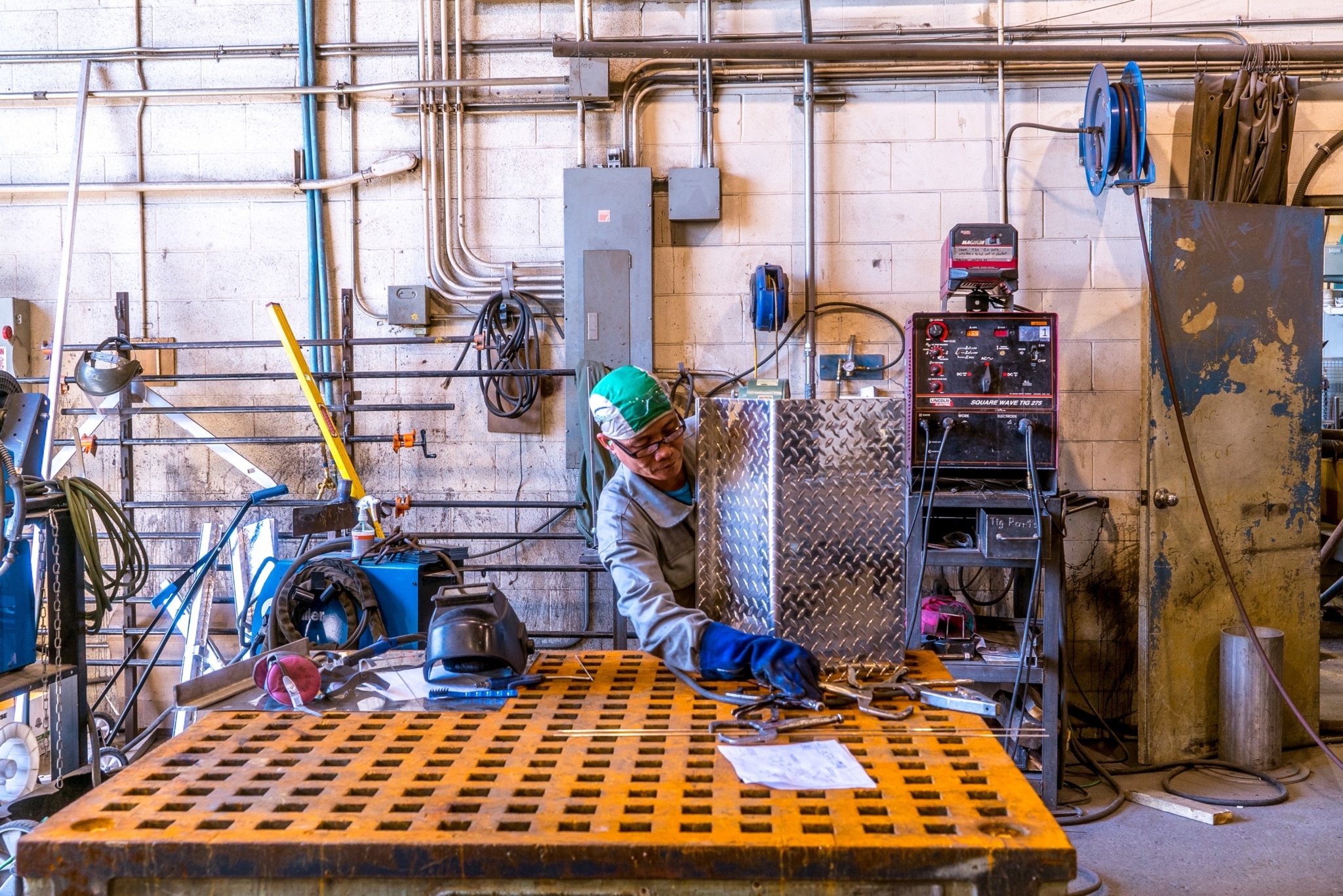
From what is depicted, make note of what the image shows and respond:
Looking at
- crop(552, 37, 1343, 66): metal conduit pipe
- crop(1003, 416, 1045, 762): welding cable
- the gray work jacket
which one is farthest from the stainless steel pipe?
the gray work jacket

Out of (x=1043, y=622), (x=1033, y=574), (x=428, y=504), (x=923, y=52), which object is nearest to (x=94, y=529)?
(x=428, y=504)

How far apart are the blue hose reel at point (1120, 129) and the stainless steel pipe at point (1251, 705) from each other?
164 cm

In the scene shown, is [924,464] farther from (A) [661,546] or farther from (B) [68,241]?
(B) [68,241]

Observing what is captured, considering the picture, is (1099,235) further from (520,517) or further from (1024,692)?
(520,517)

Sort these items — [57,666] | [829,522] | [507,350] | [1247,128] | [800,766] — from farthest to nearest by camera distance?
[507,350] → [1247,128] → [57,666] → [829,522] → [800,766]

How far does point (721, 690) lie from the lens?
1.51 metres

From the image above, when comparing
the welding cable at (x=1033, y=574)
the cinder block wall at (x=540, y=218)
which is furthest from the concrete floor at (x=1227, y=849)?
the cinder block wall at (x=540, y=218)

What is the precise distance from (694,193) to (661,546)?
77.6 inches

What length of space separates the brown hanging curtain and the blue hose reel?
0.45 metres

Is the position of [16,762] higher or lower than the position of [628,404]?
lower

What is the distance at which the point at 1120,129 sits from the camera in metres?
3.01

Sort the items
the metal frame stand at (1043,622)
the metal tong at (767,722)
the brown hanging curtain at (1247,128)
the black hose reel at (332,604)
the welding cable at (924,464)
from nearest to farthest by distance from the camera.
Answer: the metal tong at (767,722)
the black hose reel at (332,604)
the metal frame stand at (1043,622)
the welding cable at (924,464)
the brown hanging curtain at (1247,128)

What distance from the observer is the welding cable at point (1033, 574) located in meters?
2.77

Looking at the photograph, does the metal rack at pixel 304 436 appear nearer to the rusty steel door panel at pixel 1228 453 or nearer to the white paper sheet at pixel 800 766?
the rusty steel door panel at pixel 1228 453
